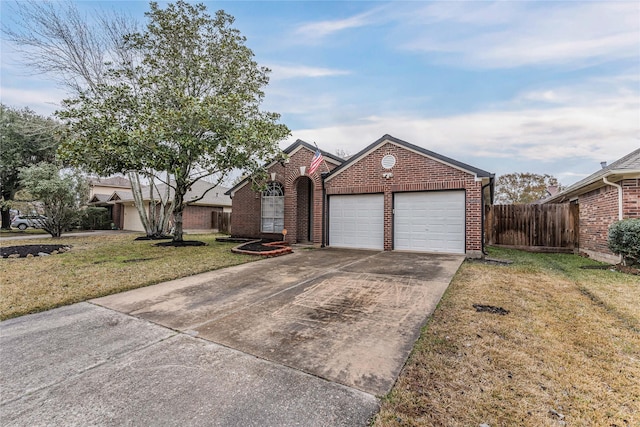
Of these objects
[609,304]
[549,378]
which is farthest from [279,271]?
[609,304]

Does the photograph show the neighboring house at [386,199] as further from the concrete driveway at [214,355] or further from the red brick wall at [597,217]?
the concrete driveway at [214,355]

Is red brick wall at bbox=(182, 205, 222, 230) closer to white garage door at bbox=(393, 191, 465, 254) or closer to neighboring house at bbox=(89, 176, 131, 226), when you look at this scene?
neighboring house at bbox=(89, 176, 131, 226)

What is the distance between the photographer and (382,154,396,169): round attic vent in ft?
34.7

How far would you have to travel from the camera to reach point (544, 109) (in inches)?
469

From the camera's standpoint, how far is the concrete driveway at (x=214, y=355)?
2.09 m

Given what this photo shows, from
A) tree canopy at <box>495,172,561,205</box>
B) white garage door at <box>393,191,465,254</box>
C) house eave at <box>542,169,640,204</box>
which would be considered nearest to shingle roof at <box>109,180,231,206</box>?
white garage door at <box>393,191,465,254</box>

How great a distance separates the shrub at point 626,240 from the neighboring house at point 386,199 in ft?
9.81

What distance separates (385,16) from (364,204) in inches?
255

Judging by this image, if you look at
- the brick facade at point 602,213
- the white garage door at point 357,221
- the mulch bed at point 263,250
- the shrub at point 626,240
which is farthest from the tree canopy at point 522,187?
the mulch bed at point 263,250

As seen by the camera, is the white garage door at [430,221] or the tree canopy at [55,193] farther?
the tree canopy at [55,193]

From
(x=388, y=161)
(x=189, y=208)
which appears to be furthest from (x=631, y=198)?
(x=189, y=208)

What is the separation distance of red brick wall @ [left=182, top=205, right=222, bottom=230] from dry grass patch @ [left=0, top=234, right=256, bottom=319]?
490 inches

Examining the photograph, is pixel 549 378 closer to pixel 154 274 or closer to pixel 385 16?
pixel 154 274

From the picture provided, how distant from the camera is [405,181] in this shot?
10.3 m
